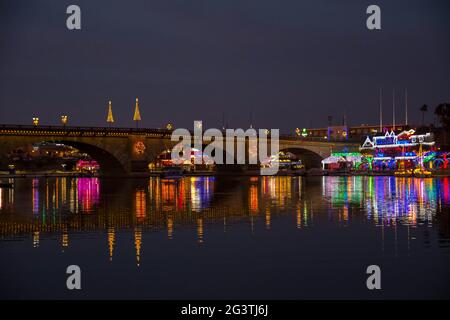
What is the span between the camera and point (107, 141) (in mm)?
110312

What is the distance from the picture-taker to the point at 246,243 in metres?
26.7

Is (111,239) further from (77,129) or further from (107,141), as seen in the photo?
(107,141)

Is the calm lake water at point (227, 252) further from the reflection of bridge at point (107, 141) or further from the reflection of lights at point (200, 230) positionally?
the reflection of bridge at point (107, 141)

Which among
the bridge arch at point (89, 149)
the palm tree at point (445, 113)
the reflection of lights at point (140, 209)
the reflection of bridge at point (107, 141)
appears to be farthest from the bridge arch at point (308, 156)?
the reflection of lights at point (140, 209)

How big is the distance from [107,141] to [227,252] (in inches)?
3497

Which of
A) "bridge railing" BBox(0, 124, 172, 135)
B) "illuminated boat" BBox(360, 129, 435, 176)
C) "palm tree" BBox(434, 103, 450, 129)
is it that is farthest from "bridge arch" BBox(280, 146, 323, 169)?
"bridge railing" BBox(0, 124, 172, 135)

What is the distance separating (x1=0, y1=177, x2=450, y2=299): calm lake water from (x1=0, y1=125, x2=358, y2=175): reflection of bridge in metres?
59.8

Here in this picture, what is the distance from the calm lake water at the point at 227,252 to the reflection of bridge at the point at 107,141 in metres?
59.8

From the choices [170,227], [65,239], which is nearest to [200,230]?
[170,227]

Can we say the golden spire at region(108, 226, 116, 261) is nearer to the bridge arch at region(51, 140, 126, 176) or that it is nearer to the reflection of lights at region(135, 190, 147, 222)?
the reflection of lights at region(135, 190, 147, 222)

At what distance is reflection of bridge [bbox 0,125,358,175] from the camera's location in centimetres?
9838
